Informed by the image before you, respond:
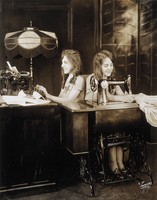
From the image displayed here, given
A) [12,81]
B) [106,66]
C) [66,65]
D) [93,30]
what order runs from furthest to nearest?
[93,30]
[66,65]
[106,66]
[12,81]

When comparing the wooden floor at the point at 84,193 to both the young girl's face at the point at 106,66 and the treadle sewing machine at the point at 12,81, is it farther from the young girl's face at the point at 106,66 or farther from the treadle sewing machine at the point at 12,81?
the young girl's face at the point at 106,66

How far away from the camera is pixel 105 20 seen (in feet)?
11.6

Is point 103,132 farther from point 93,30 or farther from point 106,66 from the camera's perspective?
point 93,30

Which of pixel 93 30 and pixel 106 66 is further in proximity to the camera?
pixel 93 30

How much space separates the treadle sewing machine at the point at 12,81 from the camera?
2.56 metres

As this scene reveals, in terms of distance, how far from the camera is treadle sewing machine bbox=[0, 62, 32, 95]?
2.56 meters

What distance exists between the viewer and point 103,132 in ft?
7.98

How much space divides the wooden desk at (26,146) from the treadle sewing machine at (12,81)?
0.34m

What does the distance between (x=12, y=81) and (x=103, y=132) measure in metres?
0.84

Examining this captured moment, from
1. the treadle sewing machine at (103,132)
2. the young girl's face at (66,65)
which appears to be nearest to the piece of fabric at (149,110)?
the treadle sewing machine at (103,132)

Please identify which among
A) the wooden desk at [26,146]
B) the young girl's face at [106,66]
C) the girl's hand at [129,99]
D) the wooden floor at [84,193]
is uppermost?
the young girl's face at [106,66]

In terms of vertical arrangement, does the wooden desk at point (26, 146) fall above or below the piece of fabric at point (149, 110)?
below

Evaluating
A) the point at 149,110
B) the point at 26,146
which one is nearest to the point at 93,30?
the point at 149,110

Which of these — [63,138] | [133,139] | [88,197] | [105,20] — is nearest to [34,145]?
[63,138]
